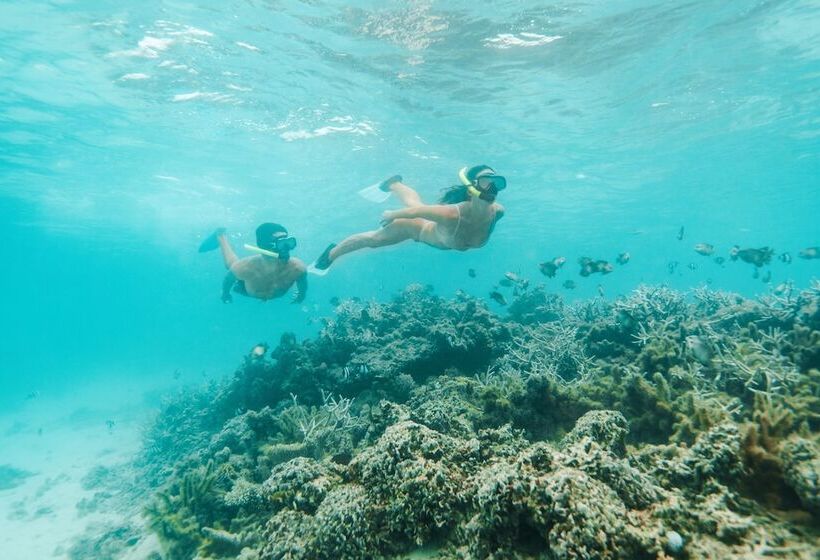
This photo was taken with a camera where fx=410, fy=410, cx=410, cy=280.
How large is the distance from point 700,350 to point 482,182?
467 centimetres

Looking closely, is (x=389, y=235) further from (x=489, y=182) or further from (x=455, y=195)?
(x=489, y=182)

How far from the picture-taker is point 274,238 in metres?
8.55

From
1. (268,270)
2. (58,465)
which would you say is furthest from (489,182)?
(58,465)

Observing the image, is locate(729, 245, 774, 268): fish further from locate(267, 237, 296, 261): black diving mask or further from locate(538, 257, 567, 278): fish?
locate(267, 237, 296, 261): black diving mask

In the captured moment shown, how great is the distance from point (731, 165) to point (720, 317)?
29.9 meters

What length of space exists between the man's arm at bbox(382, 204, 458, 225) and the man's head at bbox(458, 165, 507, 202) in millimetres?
776

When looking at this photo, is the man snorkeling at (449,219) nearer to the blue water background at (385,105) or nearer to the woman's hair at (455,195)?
the woman's hair at (455,195)

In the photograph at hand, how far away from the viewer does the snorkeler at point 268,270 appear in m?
8.58

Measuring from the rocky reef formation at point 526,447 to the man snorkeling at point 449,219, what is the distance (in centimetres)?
237

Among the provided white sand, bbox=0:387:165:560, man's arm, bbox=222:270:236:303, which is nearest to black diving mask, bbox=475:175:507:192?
man's arm, bbox=222:270:236:303

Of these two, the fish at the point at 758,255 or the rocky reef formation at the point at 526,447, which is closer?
the rocky reef formation at the point at 526,447

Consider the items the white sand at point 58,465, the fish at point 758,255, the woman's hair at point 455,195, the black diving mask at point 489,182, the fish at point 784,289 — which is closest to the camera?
the black diving mask at point 489,182

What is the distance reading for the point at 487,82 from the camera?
59.6ft

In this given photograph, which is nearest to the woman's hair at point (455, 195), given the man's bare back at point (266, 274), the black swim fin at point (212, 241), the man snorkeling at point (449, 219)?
the man snorkeling at point (449, 219)
